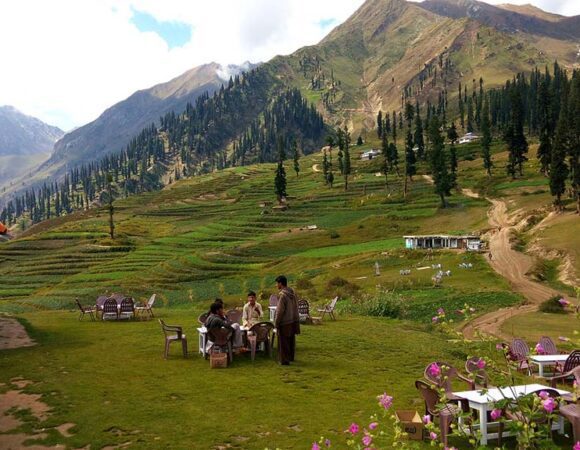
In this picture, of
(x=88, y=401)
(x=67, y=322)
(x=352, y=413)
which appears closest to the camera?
(x=352, y=413)

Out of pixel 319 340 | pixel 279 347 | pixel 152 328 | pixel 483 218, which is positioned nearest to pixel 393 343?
pixel 319 340

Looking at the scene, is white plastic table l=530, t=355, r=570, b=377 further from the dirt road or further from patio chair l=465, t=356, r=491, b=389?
the dirt road

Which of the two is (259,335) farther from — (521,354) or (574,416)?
(574,416)

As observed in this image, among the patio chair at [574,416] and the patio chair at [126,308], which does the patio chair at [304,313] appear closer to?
the patio chair at [126,308]

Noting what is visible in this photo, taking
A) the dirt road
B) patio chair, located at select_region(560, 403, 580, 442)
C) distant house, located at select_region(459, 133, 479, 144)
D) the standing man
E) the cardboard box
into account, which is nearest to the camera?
patio chair, located at select_region(560, 403, 580, 442)

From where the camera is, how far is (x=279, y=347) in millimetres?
16047

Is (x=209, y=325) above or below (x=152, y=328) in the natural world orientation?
above

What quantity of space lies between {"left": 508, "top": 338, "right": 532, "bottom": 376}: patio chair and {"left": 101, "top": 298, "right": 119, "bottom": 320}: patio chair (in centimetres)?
1862

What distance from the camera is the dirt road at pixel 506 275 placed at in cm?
2988

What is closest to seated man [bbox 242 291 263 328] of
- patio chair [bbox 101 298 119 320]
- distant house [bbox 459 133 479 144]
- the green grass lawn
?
the green grass lawn

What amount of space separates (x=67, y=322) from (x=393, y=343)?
16.4 meters

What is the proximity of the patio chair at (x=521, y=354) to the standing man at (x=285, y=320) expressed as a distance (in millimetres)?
6289

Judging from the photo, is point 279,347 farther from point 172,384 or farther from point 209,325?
point 172,384

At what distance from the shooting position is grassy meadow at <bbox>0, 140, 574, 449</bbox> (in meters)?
11.3
